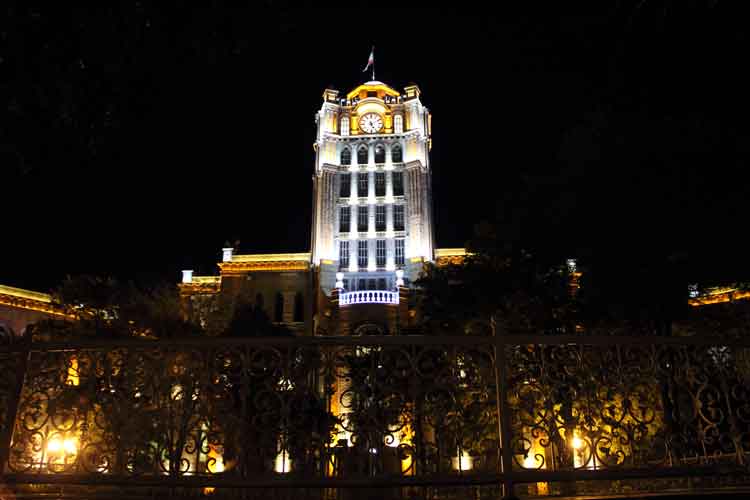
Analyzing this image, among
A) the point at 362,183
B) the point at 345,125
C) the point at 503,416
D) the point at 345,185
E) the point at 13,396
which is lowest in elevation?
the point at 503,416

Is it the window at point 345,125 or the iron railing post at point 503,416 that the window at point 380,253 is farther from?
the iron railing post at point 503,416

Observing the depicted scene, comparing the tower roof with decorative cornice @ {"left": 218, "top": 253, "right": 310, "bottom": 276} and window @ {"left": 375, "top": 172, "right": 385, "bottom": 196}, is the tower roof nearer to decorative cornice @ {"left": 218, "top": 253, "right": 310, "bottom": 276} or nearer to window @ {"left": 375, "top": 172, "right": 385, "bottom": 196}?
window @ {"left": 375, "top": 172, "right": 385, "bottom": 196}

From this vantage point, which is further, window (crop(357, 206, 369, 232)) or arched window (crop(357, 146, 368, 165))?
arched window (crop(357, 146, 368, 165))

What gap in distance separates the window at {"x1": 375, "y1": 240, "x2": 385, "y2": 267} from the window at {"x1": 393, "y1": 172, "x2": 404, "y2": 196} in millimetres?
4097

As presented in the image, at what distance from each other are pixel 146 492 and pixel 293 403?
2.28m

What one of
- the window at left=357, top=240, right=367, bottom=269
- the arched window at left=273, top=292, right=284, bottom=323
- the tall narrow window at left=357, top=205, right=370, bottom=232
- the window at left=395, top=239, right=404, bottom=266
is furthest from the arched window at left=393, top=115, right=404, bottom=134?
the arched window at left=273, top=292, right=284, bottom=323

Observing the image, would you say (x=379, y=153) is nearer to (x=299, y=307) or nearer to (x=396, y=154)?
(x=396, y=154)

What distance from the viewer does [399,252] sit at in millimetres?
36125

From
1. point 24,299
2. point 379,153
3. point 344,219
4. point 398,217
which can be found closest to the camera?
point 24,299

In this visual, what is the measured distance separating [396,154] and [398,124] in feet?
7.75

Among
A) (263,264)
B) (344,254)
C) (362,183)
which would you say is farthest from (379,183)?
(263,264)

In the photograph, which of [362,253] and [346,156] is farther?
[346,156]

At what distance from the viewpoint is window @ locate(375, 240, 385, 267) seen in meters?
35.9

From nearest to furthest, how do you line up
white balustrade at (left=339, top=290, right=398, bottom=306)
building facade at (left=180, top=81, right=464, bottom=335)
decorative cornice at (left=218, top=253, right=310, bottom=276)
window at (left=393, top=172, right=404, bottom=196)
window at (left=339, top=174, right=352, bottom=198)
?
white balustrade at (left=339, top=290, right=398, bottom=306)
building facade at (left=180, top=81, right=464, bottom=335)
decorative cornice at (left=218, top=253, right=310, bottom=276)
window at (left=393, top=172, right=404, bottom=196)
window at (left=339, top=174, right=352, bottom=198)
